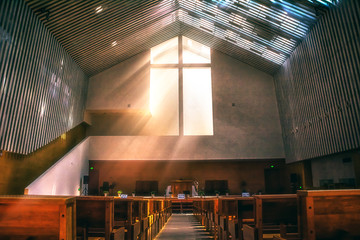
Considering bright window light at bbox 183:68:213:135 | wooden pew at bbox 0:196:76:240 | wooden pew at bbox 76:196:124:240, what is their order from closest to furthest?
1. wooden pew at bbox 0:196:76:240
2. wooden pew at bbox 76:196:124:240
3. bright window light at bbox 183:68:213:135

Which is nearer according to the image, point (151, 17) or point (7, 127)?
point (7, 127)

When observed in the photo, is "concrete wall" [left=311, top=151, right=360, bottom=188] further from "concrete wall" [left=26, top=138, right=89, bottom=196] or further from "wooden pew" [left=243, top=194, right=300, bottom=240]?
"concrete wall" [left=26, top=138, right=89, bottom=196]

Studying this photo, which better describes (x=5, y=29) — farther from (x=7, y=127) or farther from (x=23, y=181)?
(x=23, y=181)

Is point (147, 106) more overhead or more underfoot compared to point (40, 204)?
more overhead

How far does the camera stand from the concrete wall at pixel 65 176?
9.48 m

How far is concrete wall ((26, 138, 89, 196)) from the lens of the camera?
373 inches

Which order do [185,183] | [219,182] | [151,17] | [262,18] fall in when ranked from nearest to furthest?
[262,18] → [151,17] → [185,183] → [219,182]

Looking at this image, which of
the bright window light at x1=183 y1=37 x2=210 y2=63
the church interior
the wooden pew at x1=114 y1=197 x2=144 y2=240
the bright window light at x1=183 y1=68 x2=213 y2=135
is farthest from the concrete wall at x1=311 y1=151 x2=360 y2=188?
the wooden pew at x1=114 y1=197 x2=144 y2=240

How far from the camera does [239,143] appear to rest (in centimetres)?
1370

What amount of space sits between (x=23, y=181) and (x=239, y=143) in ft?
29.1

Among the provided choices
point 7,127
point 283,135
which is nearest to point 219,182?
point 283,135

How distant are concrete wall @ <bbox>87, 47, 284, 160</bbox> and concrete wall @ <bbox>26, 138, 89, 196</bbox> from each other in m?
0.91

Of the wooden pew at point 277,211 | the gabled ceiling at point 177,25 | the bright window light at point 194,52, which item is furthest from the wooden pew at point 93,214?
the bright window light at point 194,52

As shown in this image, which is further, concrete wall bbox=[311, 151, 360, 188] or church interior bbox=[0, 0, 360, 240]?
concrete wall bbox=[311, 151, 360, 188]
